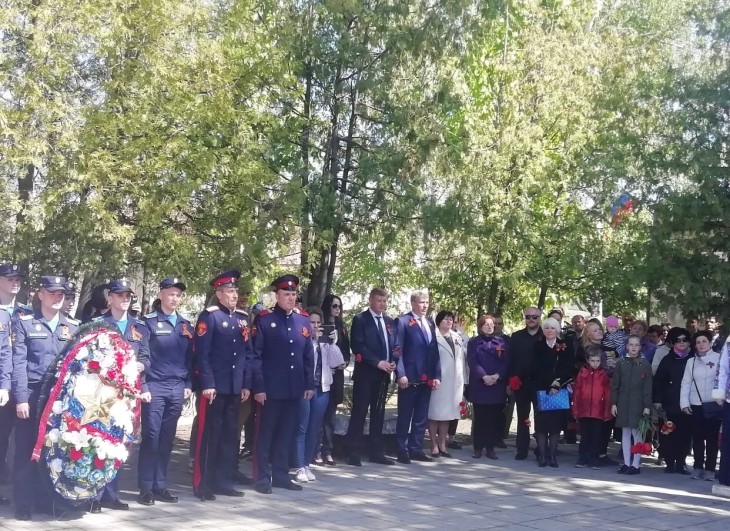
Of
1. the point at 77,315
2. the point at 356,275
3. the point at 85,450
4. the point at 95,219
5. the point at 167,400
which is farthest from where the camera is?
the point at 356,275

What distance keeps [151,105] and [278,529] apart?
19.7 feet

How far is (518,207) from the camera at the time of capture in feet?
55.8

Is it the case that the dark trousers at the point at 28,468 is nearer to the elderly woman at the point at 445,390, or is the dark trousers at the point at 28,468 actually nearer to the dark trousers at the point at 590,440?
the elderly woman at the point at 445,390

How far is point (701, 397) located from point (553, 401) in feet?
5.58

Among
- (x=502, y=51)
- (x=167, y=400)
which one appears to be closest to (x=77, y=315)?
(x=167, y=400)

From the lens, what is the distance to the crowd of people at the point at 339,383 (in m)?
8.20

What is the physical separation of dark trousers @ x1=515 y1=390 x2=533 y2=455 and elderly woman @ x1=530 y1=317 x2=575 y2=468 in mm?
275

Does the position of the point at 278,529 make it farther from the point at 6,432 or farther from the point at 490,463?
the point at 490,463

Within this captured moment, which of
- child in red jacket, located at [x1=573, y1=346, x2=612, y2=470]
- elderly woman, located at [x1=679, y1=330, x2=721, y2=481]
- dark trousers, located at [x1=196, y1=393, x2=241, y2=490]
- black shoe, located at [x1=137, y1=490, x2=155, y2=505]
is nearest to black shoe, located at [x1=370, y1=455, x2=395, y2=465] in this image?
child in red jacket, located at [x1=573, y1=346, x2=612, y2=470]

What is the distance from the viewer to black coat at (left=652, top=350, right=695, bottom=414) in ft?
38.4

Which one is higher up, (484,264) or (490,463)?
(484,264)

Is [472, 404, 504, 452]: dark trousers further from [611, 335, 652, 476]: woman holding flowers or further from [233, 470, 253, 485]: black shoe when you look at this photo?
[233, 470, 253, 485]: black shoe

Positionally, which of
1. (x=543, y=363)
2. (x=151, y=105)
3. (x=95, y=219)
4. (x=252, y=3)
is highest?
(x=252, y=3)

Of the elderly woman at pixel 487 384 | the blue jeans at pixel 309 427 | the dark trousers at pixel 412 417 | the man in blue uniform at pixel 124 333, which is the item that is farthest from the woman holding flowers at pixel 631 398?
the man in blue uniform at pixel 124 333
